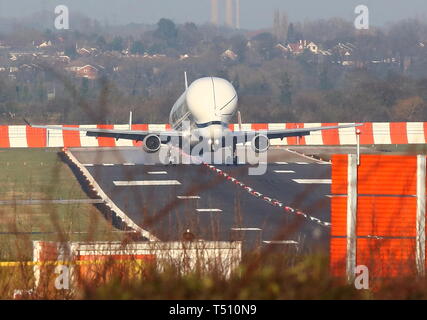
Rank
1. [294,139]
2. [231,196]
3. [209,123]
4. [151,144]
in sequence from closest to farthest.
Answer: [231,196] < [209,123] < [151,144] < [294,139]

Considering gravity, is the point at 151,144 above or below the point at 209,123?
below

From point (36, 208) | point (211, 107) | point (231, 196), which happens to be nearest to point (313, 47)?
point (211, 107)

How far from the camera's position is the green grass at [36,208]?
13.3m

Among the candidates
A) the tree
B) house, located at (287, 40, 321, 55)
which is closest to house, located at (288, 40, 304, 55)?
house, located at (287, 40, 321, 55)

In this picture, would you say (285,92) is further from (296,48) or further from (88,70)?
(296,48)

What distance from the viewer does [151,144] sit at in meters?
49.3

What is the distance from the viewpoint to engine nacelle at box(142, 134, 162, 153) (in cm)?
4922

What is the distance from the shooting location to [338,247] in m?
13.8

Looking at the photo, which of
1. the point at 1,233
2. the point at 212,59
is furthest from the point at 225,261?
the point at 212,59

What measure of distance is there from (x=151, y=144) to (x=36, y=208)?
19860 millimetres

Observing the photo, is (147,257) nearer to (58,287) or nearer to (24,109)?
(58,287)

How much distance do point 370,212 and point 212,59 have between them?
108272 mm

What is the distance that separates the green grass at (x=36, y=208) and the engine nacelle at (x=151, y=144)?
379cm

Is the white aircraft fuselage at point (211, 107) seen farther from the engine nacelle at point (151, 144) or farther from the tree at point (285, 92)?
the tree at point (285, 92)
